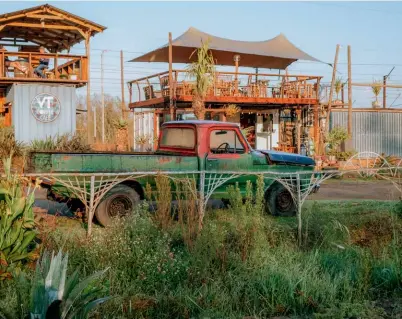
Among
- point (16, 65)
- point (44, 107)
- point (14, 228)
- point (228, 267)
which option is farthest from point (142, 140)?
point (14, 228)

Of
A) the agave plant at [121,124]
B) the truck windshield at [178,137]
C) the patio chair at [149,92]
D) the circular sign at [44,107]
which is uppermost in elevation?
the patio chair at [149,92]

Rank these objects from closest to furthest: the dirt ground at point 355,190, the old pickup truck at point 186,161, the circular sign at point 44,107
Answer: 1. the old pickup truck at point 186,161
2. the dirt ground at point 355,190
3. the circular sign at point 44,107

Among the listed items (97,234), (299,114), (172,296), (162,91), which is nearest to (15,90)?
(162,91)

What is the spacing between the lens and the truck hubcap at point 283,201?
12.3 m

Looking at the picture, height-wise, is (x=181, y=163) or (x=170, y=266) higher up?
(x=181, y=163)

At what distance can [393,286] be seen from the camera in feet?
21.4

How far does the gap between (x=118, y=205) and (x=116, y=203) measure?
0.17 ft

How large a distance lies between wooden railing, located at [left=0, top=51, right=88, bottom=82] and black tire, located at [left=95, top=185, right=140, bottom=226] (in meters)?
14.2

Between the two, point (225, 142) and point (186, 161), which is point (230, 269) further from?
point (225, 142)

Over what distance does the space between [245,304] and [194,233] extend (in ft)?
5.81

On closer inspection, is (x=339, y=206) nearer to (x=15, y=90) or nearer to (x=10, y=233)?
(x=10, y=233)

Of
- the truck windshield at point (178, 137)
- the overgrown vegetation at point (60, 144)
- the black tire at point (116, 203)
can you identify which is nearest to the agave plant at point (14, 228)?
the black tire at point (116, 203)

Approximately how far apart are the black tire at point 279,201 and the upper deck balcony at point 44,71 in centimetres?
1414

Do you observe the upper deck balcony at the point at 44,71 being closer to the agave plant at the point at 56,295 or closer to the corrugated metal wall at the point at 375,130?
the corrugated metal wall at the point at 375,130
